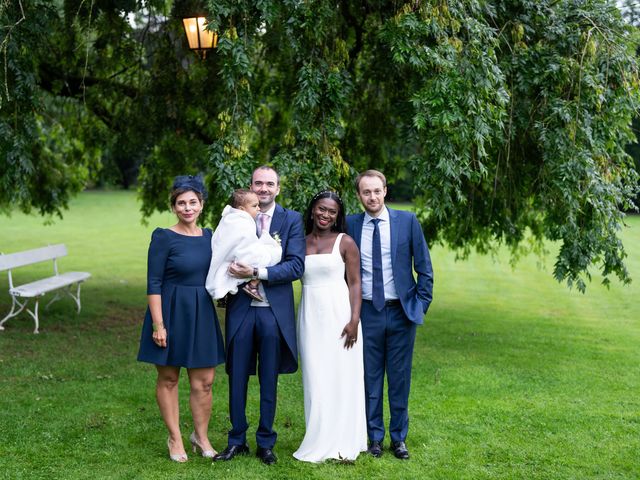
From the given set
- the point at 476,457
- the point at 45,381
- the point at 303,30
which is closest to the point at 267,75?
the point at 303,30

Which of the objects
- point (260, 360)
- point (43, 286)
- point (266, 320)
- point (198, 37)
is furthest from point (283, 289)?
point (43, 286)

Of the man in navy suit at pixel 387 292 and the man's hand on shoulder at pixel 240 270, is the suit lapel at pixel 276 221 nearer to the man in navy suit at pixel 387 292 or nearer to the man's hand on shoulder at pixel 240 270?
the man's hand on shoulder at pixel 240 270

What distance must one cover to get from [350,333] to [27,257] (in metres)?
6.99

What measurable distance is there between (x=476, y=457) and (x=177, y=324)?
7.16ft

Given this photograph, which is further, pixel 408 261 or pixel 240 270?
pixel 408 261

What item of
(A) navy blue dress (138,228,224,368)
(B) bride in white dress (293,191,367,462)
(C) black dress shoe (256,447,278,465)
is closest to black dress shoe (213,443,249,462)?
(C) black dress shoe (256,447,278,465)

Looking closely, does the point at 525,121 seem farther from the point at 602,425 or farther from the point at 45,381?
the point at 45,381

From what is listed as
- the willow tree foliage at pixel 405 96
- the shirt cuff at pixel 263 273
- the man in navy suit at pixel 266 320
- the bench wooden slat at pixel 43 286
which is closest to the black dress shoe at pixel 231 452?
the man in navy suit at pixel 266 320

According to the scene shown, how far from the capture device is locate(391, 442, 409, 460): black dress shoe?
525 centimetres

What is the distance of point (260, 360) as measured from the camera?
5.02m

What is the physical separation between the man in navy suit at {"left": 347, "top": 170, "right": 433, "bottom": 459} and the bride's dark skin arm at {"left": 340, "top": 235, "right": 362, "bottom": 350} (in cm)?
16

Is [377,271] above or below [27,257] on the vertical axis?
above

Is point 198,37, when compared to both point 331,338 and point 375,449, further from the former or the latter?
point 375,449

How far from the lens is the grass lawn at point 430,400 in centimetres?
513
